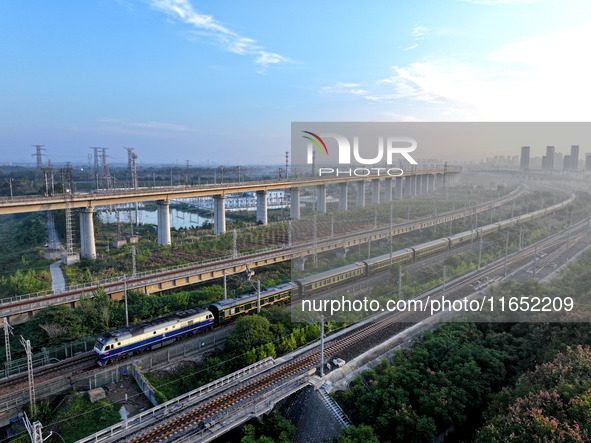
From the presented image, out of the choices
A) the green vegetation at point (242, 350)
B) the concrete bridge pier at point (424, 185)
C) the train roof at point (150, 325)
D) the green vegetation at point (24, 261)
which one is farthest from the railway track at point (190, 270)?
the concrete bridge pier at point (424, 185)

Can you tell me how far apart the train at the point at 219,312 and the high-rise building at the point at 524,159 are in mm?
10889

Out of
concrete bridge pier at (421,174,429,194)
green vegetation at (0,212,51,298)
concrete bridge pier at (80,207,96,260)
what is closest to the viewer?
green vegetation at (0,212,51,298)

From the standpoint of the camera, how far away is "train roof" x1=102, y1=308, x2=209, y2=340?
11713mm

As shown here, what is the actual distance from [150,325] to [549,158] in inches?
1115

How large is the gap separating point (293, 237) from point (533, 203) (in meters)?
26.1

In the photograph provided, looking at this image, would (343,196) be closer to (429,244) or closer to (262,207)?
(262,207)

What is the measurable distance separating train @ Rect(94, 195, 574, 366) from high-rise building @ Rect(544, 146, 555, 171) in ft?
38.1

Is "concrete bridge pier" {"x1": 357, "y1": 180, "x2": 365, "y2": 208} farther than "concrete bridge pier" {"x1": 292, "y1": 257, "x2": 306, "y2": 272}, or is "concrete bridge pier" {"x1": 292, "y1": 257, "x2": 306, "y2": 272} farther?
"concrete bridge pier" {"x1": 357, "y1": 180, "x2": 365, "y2": 208}

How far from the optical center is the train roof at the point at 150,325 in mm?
11713

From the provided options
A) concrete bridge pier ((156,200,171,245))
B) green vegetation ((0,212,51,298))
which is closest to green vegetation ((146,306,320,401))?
green vegetation ((0,212,51,298))

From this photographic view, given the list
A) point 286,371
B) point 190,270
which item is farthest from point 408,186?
point 286,371

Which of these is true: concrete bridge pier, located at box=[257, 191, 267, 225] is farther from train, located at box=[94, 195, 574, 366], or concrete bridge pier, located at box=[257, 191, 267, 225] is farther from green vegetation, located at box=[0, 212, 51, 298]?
green vegetation, located at box=[0, 212, 51, 298]

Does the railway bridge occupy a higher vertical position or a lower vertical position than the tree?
higher

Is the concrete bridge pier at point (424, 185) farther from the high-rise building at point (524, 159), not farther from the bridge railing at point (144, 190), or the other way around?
the high-rise building at point (524, 159)
